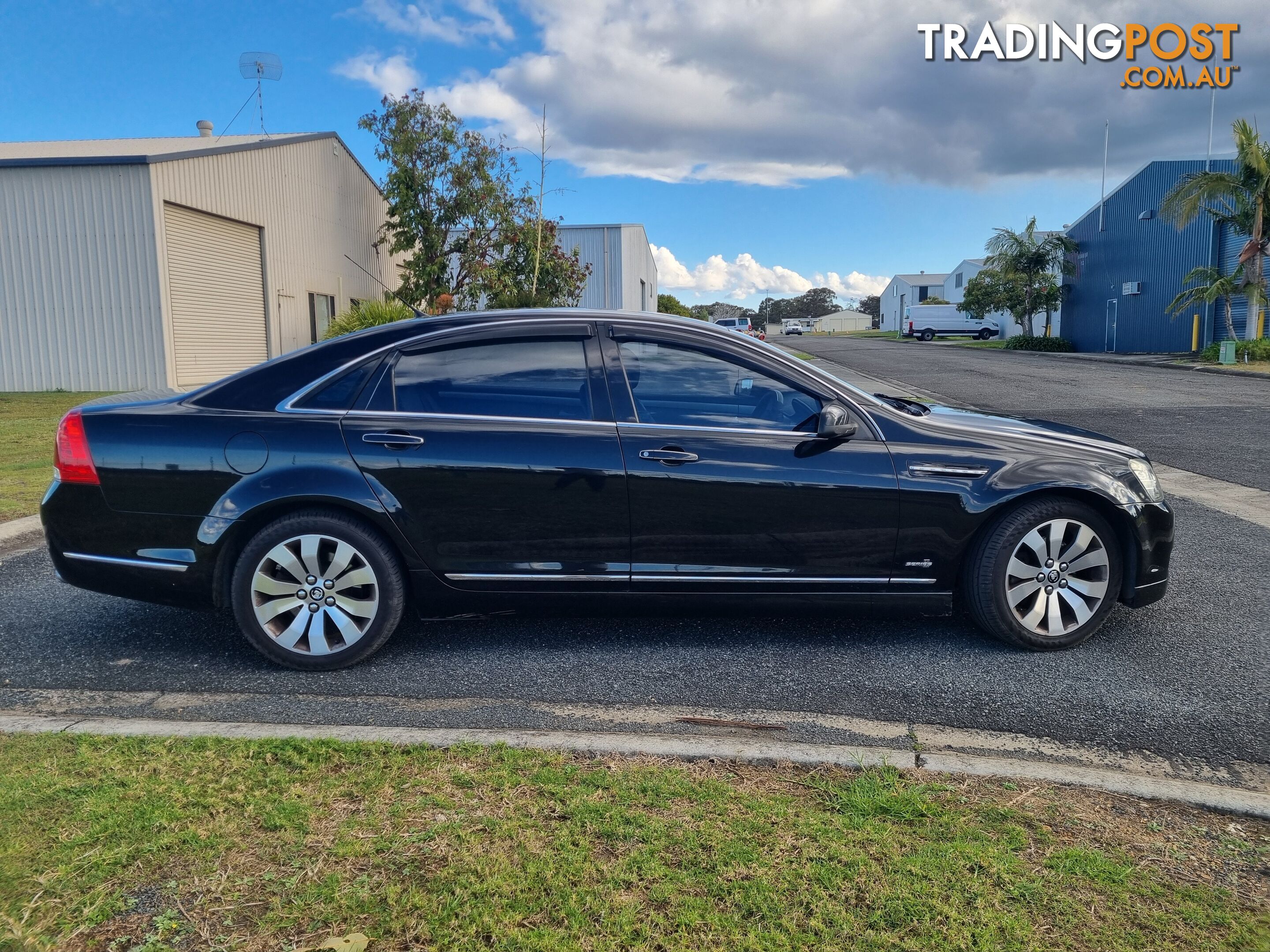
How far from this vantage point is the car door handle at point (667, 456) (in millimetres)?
4168

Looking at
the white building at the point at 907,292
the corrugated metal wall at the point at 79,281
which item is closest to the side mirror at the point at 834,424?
the corrugated metal wall at the point at 79,281

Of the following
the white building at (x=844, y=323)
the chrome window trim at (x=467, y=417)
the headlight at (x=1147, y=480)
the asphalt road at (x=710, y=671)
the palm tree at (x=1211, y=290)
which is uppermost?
the white building at (x=844, y=323)

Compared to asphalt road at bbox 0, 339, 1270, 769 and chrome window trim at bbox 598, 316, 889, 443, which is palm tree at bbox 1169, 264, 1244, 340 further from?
chrome window trim at bbox 598, 316, 889, 443

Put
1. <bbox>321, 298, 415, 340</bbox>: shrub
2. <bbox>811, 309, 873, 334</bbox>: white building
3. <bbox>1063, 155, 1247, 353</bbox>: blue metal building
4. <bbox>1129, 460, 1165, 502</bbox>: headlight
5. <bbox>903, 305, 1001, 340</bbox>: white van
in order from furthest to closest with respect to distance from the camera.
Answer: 1. <bbox>811, 309, 873, 334</bbox>: white building
2. <bbox>903, 305, 1001, 340</bbox>: white van
3. <bbox>1063, 155, 1247, 353</bbox>: blue metal building
4. <bbox>321, 298, 415, 340</bbox>: shrub
5. <bbox>1129, 460, 1165, 502</bbox>: headlight

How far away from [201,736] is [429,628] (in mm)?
1566

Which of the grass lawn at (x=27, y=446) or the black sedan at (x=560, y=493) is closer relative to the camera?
the black sedan at (x=560, y=493)

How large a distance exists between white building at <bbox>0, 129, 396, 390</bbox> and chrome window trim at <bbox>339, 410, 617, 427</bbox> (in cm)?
1443

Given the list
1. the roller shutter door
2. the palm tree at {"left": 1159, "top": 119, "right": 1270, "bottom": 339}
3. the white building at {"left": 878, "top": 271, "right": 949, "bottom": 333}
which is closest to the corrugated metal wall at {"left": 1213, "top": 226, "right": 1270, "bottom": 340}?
the palm tree at {"left": 1159, "top": 119, "right": 1270, "bottom": 339}

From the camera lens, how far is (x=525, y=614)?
437 cm

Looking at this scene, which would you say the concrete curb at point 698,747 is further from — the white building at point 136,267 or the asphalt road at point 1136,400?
the white building at point 136,267

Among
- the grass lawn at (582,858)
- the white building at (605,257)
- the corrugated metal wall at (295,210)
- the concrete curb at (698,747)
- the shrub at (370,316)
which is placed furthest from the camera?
the white building at (605,257)

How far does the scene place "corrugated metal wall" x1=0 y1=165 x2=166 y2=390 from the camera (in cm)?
1798

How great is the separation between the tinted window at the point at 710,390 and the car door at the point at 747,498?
1 centimetres

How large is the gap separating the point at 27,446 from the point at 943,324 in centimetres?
5515
